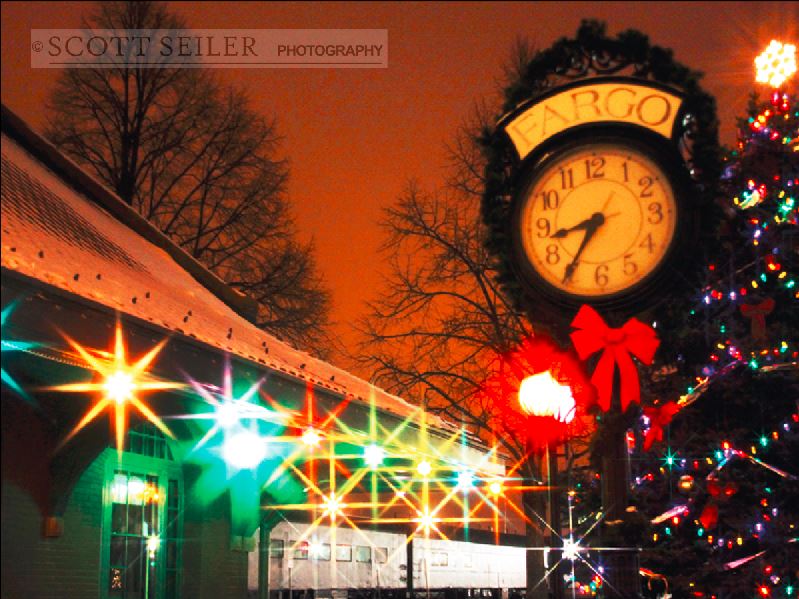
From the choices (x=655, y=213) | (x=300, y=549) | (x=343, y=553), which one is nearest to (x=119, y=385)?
(x=655, y=213)

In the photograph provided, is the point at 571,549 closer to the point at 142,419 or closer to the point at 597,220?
the point at 597,220

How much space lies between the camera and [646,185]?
13.5 feet

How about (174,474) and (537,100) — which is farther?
(174,474)

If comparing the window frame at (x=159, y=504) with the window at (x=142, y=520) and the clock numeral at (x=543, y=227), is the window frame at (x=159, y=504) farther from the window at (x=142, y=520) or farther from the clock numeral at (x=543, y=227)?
the clock numeral at (x=543, y=227)

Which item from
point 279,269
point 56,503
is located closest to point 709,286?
point 56,503

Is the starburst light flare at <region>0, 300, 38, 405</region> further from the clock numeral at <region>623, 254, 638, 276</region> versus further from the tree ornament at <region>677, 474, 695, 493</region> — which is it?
the tree ornament at <region>677, 474, 695, 493</region>

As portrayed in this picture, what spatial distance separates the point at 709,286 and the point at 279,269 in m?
17.4

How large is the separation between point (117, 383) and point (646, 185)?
4842 mm

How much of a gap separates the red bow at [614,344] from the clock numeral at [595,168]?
0.54 m

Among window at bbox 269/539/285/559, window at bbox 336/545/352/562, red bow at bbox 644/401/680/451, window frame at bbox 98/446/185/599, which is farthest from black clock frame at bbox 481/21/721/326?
window at bbox 336/545/352/562

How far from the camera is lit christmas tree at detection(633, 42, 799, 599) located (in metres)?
8.52

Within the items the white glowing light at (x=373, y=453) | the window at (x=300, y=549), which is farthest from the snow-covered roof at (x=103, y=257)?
the window at (x=300, y=549)

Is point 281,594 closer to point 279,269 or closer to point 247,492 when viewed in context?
point 247,492

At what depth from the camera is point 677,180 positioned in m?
4.08
